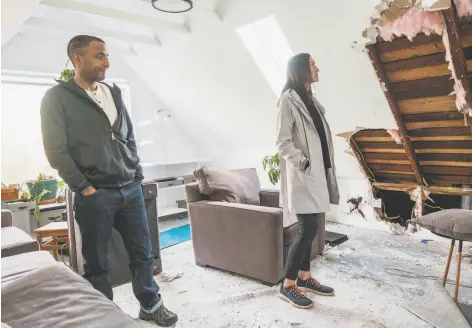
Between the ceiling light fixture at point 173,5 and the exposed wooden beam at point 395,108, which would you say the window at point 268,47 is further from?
the exposed wooden beam at point 395,108

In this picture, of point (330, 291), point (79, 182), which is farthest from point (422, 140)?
point (79, 182)

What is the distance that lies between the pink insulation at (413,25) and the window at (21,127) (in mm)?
3470

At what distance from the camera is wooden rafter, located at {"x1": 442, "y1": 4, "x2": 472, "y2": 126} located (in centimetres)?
190

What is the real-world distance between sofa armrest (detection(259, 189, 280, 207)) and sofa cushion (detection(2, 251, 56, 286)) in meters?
1.81

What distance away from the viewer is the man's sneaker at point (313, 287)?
7.09 ft

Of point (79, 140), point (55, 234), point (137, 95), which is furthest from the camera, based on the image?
point (137, 95)

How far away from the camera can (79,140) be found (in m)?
1.62

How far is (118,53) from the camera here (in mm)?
4402

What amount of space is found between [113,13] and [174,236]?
225 cm

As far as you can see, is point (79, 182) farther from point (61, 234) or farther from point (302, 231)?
point (61, 234)

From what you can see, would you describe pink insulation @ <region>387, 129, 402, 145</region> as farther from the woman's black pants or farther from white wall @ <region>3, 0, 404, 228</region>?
the woman's black pants

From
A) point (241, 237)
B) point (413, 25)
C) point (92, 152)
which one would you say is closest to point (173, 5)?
point (92, 152)

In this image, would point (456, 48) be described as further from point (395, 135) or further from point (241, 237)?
point (241, 237)

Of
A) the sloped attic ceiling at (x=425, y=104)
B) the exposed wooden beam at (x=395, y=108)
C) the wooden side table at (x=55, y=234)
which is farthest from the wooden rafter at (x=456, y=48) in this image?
the wooden side table at (x=55, y=234)
